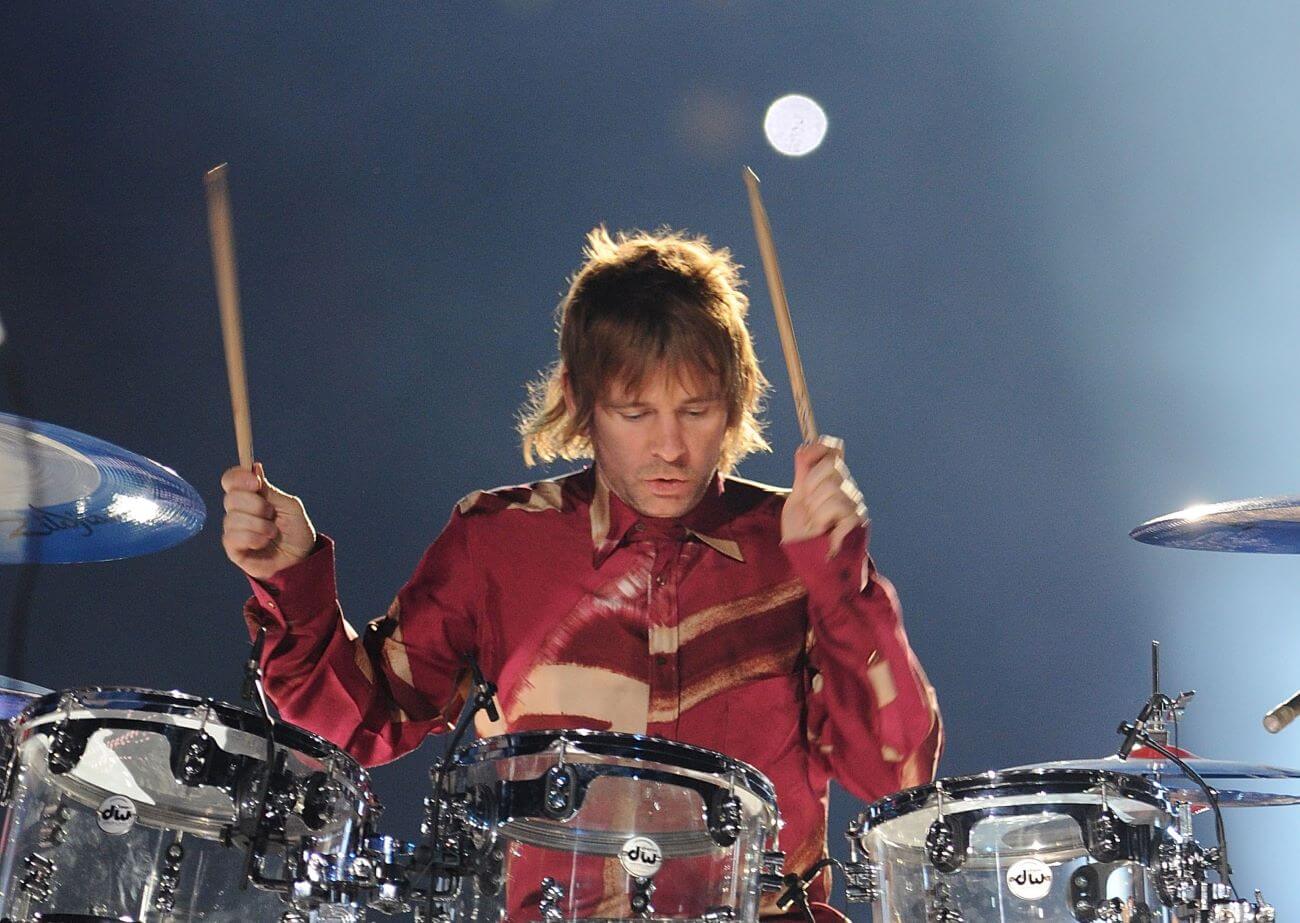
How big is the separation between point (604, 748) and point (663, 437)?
0.63 m

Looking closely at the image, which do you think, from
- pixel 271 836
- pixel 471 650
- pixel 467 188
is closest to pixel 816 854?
pixel 471 650

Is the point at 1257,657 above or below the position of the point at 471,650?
above

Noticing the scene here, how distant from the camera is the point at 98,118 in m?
3.37

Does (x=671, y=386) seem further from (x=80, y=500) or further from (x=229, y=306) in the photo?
(x=80, y=500)

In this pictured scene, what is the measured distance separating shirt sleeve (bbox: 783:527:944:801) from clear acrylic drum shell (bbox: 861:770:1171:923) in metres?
0.10

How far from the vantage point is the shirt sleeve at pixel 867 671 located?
5.88 ft

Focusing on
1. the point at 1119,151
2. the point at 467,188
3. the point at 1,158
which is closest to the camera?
the point at 1,158

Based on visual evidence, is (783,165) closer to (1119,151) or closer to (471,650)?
(1119,151)

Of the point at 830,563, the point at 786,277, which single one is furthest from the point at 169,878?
the point at 786,277

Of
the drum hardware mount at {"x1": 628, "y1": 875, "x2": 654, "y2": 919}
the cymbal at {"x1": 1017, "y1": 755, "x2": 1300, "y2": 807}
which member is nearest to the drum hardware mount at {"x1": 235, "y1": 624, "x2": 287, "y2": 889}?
the drum hardware mount at {"x1": 628, "y1": 875, "x2": 654, "y2": 919}

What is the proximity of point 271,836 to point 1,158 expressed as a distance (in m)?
2.29

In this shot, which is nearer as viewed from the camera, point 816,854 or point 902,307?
point 816,854

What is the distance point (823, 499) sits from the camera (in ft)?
5.70

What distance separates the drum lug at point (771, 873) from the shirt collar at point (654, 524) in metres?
0.52
